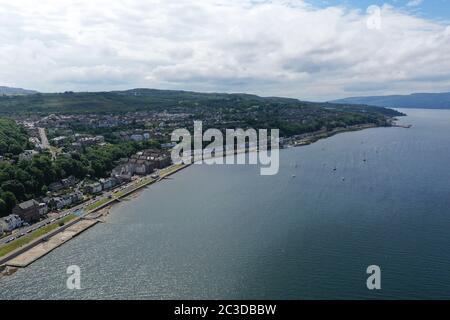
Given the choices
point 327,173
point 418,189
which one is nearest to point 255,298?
point 418,189

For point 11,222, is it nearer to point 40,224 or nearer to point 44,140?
point 40,224

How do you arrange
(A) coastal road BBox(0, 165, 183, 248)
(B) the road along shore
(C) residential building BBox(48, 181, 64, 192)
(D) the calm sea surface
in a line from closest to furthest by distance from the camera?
(D) the calm sea surface
(B) the road along shore
(A) coastal road BBox(0, 165, 183, 248)
(C) residential building BBox(48, 181, 64, 192)

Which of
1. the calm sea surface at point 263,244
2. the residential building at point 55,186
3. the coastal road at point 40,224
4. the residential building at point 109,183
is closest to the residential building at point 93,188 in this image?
the residential building at point 109,183

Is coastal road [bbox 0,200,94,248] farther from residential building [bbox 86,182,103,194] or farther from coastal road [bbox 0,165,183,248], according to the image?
residential building [bbox 86,182,103,194]

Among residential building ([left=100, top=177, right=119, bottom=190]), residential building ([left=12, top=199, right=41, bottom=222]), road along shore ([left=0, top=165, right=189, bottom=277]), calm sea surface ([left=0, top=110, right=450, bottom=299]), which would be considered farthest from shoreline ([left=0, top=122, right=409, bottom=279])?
residential building ([left=12, top=199, right=41, bottom=222])

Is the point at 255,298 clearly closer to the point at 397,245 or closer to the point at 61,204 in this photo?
the point at 397,245
